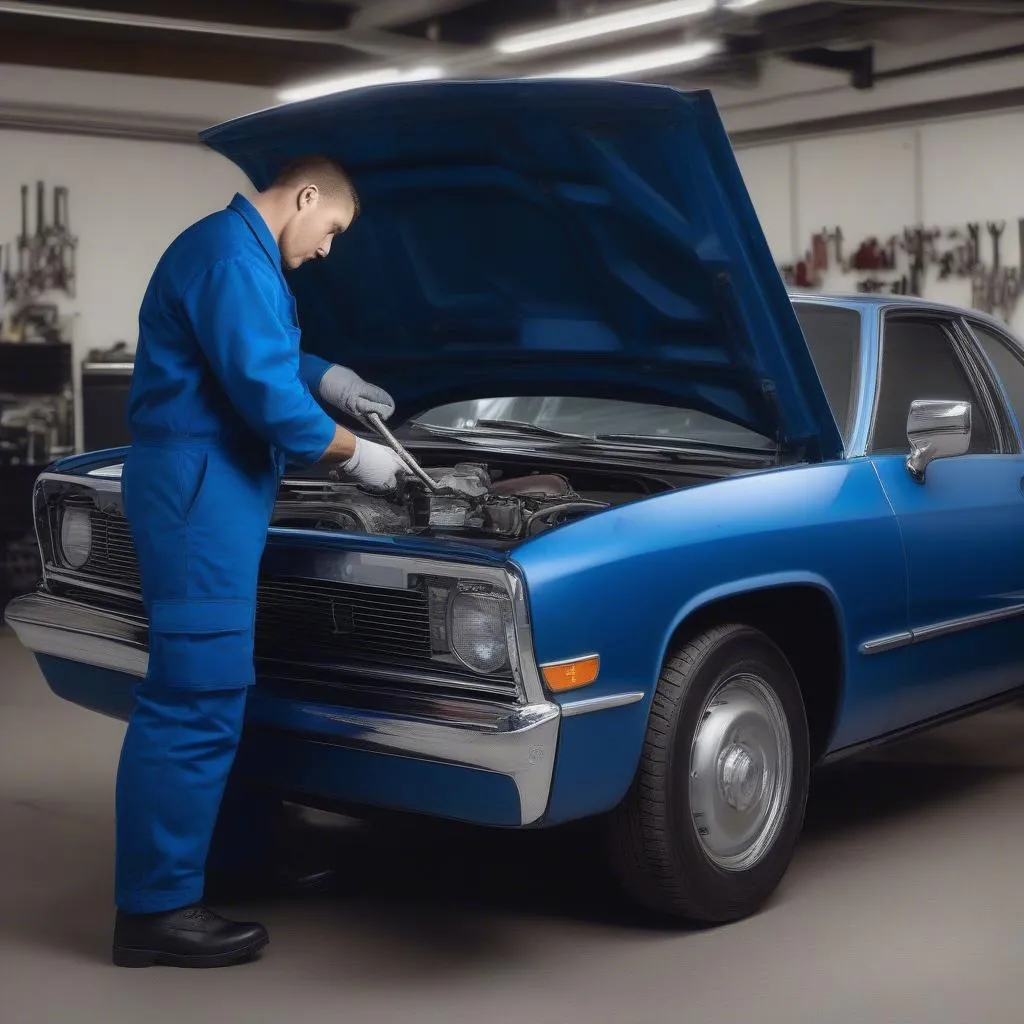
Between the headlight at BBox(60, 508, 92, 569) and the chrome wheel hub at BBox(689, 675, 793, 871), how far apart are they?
5.47ft

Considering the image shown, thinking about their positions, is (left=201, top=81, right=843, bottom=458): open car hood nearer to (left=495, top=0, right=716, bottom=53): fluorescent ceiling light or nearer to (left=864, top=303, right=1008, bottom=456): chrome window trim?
(left=864, top=303, right=1008, bottom=456): chrome window trim

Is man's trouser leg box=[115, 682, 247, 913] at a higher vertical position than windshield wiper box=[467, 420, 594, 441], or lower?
lower

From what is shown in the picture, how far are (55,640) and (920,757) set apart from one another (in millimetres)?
2976

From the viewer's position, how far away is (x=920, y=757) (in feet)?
18.0

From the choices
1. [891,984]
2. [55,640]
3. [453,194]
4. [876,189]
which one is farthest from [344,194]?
[876,189]

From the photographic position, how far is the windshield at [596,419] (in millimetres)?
4445

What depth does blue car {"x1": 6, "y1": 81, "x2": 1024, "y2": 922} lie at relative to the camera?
3.27 metres

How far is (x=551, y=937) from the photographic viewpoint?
3680mm

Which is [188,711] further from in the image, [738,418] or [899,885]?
[899,885]

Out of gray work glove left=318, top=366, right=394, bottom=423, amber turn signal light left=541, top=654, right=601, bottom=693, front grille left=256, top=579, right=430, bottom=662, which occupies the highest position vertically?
gray work glove left=318, top=366, right=394, bottom=423

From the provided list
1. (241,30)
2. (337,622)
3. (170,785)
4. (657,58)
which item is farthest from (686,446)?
(241,30)

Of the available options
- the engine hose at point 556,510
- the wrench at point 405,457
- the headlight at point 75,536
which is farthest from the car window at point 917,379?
the headlight at point 75,536

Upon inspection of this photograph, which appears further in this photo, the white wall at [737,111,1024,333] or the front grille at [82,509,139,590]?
the white wall at [737,111,1024,333]

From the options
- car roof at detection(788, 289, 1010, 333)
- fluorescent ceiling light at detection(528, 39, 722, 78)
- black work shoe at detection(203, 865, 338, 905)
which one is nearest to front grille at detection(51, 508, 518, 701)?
black work shoe at detection(203, 865, 338, 905)
